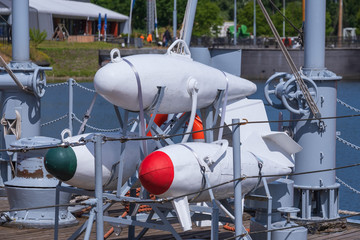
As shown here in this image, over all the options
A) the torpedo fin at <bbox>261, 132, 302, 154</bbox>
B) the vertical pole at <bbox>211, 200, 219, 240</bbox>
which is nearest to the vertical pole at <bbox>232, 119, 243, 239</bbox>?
the vertical pole at <bbox>211, 200, 219, 240</bbox>

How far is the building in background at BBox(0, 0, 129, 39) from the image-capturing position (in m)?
59.8

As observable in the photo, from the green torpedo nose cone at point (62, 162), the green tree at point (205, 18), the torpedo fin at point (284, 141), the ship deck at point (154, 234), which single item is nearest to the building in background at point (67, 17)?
the green tree at point (205, 18)

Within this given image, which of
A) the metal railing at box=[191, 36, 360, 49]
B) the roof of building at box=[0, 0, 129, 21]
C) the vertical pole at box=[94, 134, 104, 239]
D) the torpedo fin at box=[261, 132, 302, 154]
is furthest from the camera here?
the metal railing at box=[191, 36, 360, 49]

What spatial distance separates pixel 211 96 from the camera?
22.2ft

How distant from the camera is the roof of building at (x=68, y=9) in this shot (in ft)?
202

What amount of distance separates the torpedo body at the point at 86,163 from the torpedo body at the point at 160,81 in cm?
39

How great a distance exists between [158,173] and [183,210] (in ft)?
1.26

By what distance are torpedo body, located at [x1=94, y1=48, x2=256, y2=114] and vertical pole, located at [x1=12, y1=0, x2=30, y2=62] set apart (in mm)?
3310

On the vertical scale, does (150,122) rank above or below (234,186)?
above

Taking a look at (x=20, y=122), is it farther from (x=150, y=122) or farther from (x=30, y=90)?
(x=150, y=122)

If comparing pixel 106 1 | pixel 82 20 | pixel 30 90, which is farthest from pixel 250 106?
pixel 106 1

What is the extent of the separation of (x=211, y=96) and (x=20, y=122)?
11.8 feet

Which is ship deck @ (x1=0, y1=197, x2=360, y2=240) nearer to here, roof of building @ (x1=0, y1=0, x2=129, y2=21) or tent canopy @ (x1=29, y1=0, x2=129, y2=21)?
roof of building @ (x1=0, y1=0, x2=129, y2=21)

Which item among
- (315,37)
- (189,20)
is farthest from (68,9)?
(315,37)
